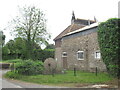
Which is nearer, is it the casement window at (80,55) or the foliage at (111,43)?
the foliage at (111,43)

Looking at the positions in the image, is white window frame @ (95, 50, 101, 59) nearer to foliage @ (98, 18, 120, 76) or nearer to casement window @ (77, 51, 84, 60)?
foliage @ (98, 18, 120, 76)

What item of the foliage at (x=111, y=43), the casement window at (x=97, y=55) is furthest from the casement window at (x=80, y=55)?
the foliage at (x=111, y=43)

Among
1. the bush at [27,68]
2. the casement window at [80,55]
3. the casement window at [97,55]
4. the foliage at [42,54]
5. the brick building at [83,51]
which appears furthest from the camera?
the foliage at [42,54]

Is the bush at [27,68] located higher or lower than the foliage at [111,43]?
lower

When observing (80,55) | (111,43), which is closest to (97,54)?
(80,55)

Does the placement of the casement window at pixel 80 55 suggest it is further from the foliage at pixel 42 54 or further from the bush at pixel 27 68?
the foliage at pixel 42 54

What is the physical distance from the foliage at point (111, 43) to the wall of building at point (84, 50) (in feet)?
8.65

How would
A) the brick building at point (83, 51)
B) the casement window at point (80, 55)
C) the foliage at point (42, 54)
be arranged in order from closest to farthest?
the brick building at point (83, 51) < the casement window at point (80, 55) < the foliage at point (42, 54)

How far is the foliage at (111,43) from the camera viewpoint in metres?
11.1

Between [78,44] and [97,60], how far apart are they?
413cm

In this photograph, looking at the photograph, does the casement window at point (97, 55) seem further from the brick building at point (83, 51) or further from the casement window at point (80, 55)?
the casement window at point (80, 55)

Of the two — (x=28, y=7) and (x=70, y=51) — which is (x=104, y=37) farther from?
(x=28, y=7)

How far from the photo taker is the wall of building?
15.2 meters

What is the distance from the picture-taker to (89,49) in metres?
16.3
